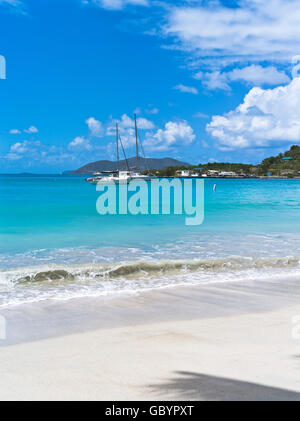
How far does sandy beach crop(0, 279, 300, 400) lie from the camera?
147 inches

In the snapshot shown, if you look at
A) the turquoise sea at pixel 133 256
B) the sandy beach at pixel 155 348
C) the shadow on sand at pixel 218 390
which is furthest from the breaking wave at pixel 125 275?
the shadow on sand at pixel 218 390

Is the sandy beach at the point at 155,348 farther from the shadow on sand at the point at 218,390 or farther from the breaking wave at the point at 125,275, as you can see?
the breaking wave at the point at 125,275

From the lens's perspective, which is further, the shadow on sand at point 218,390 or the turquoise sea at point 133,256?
the turquoise sea at point 133,256

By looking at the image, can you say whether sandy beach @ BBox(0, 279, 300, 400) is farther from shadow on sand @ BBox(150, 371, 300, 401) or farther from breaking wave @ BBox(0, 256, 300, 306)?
breaking wave @ BBox(0, 256, 300, 306)

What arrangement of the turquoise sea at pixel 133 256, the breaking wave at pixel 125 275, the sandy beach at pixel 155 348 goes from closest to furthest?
the sandy beach at pixel 155 348
the breaking wave at pixel 125 275
the turquoise sea at pixel 133 256

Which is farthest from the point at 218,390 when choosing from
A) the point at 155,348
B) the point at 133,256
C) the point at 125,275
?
the point at 133,256

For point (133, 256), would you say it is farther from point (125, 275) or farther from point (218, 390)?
point (218, 390)

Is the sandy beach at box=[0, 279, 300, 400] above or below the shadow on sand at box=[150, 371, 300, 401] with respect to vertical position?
below

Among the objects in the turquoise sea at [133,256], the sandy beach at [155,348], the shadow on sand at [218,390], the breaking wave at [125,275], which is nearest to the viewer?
the shadow on sand at [218,390]

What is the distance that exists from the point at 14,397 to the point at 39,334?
1.78 m

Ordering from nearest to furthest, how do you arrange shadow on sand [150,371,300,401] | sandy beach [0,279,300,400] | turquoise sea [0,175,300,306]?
shadow on sand [150,371,300,401]
sandy beach [0,279,300,400]
turquoise sea [0,175,300,306]

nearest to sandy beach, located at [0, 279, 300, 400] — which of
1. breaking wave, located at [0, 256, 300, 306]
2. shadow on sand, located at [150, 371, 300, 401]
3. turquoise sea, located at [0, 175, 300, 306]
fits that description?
shadow on sand, located at [150, 371, 300, 401]

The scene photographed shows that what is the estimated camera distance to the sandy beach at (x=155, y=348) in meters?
3.74
